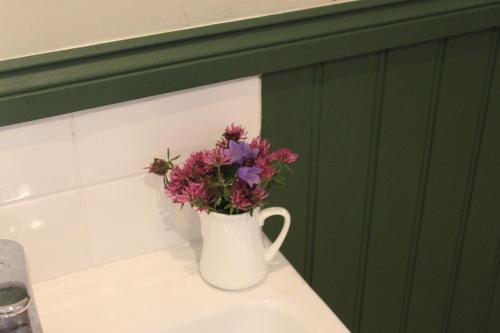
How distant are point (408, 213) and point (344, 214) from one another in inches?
5.9

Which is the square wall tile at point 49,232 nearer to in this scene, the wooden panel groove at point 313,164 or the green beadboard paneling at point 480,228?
the wooden panel groove at point 313,164

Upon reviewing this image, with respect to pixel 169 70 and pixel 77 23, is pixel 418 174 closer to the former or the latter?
pixel 169 70

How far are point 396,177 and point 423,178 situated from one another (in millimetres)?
66

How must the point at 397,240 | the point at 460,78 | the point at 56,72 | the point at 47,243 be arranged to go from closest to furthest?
the point at 56,72 < the point at 47,243 < the point at 460,78 < the point at 397,240

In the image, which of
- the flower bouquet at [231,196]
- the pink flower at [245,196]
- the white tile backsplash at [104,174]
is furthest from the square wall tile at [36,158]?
the pink flower at [245,196]

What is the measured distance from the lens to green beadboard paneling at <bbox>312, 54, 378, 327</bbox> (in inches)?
44.4

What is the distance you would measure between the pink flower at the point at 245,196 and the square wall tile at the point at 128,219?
0.55 ft

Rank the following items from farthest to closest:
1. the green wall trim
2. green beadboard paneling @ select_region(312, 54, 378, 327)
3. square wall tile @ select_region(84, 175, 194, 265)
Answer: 1. green beadboard paneling @ select_region(312, 54, 378, 327)
2. square wall tile @ select_region(84, 175, 194, 265)
3. the green wall trim

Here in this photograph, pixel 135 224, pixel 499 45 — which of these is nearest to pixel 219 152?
pixel 135 224

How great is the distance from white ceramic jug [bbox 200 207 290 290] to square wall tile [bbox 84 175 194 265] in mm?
93

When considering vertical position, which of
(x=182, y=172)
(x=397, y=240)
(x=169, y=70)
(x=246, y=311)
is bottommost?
(x=397, y=240)

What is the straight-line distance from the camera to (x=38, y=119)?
35.6 inches

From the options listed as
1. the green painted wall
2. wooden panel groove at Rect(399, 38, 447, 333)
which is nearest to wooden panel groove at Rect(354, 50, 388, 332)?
the green painted wall

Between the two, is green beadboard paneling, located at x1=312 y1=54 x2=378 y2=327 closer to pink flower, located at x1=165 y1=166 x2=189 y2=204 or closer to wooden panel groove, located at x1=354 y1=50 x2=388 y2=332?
wooden panel groove, located at x1=354 y1=50 x2=388 y2=332
